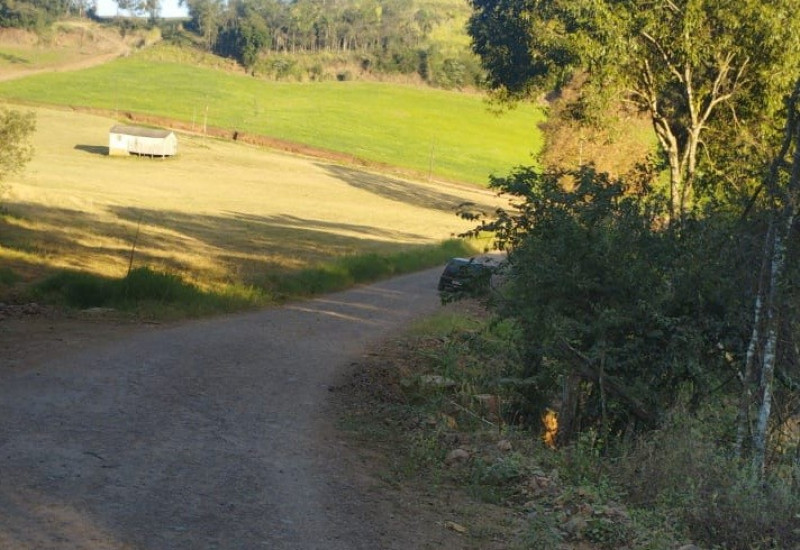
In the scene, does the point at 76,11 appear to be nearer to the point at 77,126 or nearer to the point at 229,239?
the point at 77,126

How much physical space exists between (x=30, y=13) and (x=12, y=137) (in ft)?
446

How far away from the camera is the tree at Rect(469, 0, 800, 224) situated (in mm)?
17984

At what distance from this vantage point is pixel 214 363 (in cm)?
1411

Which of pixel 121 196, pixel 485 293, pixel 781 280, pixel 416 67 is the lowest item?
pixel 121 196

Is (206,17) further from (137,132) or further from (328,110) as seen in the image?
(137,132)

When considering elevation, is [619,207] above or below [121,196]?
above

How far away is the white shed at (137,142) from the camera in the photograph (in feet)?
251

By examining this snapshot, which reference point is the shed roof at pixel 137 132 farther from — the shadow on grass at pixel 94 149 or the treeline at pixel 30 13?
the treeline at pixel 30 13

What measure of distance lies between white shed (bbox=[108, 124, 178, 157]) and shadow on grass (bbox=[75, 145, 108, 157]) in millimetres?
584

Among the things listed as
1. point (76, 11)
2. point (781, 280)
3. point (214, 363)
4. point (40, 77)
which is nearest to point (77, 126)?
point (40, 77)

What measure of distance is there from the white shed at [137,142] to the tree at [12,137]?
5066cm

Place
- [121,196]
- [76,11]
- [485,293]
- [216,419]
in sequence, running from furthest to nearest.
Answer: [76,11] < [121,196] < [485,293] < [216,419]

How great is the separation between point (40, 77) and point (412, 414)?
116062 millimetres

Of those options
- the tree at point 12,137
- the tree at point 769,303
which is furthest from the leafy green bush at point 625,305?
the tree at point 12,137
